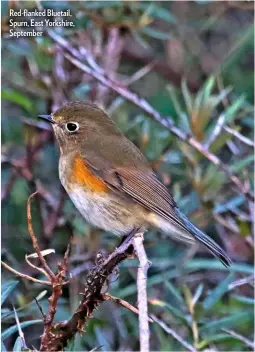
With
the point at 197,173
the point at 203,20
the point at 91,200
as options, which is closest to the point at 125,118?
the point at 197,173

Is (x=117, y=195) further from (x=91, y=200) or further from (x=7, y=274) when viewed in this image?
(x=7, y=274)

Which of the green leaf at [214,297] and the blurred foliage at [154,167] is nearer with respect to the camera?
the green leaf at [214,297]

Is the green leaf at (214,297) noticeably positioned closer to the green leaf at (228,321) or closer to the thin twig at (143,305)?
the green leaf at (228,321)

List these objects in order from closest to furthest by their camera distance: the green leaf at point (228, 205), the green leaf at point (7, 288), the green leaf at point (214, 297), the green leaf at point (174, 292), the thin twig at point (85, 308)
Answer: the thin twig at point (85, 308)
the green leaf at point (7, 288)
the green leaf at point (214, 297)
the green leaf at point (174, 292)
the green leaf at point (228, 205)

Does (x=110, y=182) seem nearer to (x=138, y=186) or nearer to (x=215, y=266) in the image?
(x=138, y=186)

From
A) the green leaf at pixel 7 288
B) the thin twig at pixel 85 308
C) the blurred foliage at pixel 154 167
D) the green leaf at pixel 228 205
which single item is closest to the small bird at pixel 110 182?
the blurred foliage at pixel 154 167
